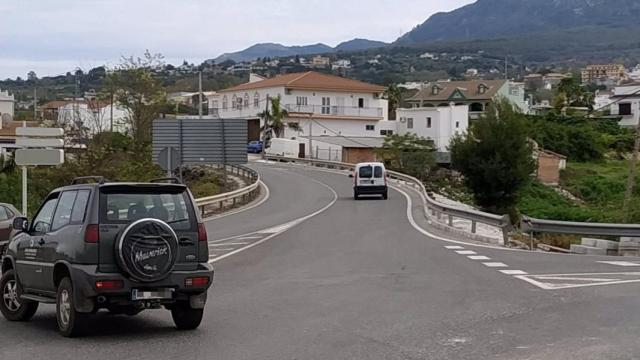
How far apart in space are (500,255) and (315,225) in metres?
12.7

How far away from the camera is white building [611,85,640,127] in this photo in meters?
116

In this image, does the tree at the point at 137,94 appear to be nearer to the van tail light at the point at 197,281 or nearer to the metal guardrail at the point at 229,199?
the metal guardrail at the point at 229,199

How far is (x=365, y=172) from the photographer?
5112 cm

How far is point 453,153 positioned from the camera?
49375 millimetres

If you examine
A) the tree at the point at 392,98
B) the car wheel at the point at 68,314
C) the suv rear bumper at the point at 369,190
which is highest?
the tree at the point at 392,98

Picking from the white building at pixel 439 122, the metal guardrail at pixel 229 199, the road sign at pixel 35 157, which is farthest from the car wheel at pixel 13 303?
the white building at pixel 439 122

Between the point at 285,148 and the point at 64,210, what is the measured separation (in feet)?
275

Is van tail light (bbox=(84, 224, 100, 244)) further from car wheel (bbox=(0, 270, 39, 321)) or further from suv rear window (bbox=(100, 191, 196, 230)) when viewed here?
car wheel (bbox=(0, 270, 39, 321))

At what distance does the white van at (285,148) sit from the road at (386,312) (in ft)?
232

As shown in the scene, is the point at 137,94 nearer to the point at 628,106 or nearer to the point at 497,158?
the point at 497,158

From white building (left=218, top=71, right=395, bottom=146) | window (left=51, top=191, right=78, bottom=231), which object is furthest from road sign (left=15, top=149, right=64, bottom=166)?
white building (left=218, top=71, right=395, bottom=146)

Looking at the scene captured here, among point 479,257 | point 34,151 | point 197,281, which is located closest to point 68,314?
point 197,281

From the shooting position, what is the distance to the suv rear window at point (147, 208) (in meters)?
11.4

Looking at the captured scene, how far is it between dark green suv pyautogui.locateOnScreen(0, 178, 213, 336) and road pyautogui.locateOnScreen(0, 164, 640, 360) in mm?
431
